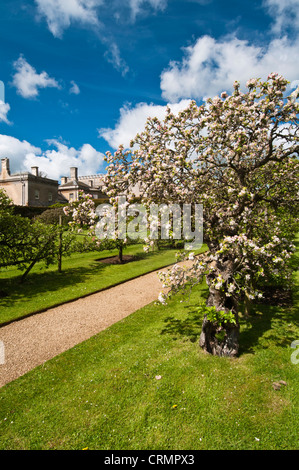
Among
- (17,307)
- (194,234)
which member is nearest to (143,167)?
(194,234)

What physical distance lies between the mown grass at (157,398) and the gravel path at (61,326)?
0.67 m

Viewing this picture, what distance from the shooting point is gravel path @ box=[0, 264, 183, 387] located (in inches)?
309

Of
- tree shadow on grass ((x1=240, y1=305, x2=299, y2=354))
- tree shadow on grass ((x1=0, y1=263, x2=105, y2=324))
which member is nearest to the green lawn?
tree shadow on grass ((x1=0, y1=263, x2=105, y2=324))

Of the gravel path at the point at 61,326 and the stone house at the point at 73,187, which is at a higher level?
the stone house at the point at 73,187

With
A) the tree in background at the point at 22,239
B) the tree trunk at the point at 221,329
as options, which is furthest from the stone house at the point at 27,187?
the tree trunk at the point at 221,329

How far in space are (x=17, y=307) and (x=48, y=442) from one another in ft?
24.3

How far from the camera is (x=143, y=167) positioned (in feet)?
28.6

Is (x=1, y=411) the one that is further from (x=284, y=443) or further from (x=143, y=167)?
(x=143, y=167)

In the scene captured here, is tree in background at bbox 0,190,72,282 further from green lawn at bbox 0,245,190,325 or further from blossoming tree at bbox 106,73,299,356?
blossoming tree at bbox 106,73,299,356

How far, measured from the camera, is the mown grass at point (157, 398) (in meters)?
4.98

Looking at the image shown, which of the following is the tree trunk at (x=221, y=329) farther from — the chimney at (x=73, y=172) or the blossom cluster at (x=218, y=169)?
the chimney at (x=73, y=172)

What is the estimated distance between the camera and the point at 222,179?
351 inches

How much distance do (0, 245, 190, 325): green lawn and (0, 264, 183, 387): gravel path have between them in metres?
0.76

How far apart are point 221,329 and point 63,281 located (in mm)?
10750
